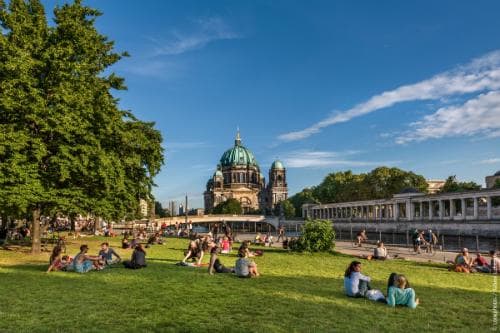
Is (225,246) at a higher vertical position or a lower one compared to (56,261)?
lower

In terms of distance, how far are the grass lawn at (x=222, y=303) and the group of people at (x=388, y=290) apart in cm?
26

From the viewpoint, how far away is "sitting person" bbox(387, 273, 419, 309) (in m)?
10.6

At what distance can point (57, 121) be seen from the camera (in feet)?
68.5

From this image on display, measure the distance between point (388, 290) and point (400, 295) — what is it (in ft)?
1.08

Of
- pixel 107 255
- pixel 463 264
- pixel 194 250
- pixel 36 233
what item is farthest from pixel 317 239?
pixel 36 233

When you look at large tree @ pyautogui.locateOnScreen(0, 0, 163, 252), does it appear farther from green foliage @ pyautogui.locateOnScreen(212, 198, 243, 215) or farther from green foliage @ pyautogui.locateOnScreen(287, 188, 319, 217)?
green foliage @ pyautogui.locateOnScreen(287, 188, 319, 217)

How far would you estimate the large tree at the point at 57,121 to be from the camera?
20438 mm

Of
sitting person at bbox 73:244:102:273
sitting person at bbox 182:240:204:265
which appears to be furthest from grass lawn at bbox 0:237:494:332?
sitting person at bbox 182:240:204:265

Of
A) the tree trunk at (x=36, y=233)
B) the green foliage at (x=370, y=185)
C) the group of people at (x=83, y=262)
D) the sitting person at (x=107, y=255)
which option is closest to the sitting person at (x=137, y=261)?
the group of people at (x=83, y=262)

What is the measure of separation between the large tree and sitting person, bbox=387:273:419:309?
615 inches

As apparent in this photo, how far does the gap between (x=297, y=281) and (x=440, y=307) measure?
5.06m

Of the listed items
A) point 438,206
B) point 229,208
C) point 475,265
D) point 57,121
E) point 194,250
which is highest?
point 57,121

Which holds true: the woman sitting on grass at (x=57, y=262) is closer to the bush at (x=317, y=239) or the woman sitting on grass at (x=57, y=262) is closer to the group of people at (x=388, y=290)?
the group of people at (x=388, y=290)

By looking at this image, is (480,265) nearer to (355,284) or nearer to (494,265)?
(494,265)
